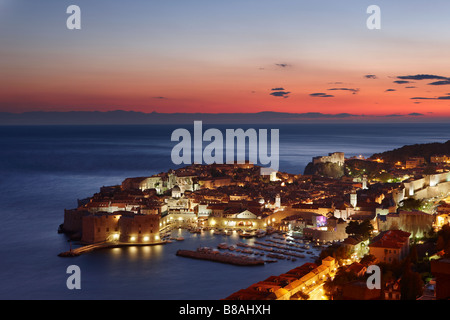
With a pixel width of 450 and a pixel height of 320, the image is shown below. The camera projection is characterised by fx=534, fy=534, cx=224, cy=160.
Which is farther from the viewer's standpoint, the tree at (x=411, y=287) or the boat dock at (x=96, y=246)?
the boat dock at (x=96, y=246)

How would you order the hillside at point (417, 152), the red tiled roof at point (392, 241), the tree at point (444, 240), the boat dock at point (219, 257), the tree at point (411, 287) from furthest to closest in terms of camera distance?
the hillside at point (417, 152) < the boat dock at point (219, 257) < the red tiled roof at point (392, 241) < the tree at point (444, 240) < the tree at point (411, 287)

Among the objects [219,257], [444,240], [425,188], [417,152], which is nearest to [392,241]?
[444,240]

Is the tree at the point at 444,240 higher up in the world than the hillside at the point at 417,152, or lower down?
lower down

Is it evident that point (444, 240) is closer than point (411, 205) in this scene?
Yes

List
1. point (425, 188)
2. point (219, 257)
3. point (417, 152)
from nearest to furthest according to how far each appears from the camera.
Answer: point (219, 257) → point (425, 188) → point (417, 152)

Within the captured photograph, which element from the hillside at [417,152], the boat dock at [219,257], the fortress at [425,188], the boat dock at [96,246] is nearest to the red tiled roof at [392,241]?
the boat dock at [219,257]

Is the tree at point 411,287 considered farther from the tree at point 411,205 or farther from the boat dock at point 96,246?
the boat dock at point 96,246

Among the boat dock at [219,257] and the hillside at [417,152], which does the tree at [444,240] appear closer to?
the boat dock at [219,257]

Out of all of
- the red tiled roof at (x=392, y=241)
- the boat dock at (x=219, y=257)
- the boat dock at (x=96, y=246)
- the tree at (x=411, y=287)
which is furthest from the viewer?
the boat dock at (x=96, y=246)

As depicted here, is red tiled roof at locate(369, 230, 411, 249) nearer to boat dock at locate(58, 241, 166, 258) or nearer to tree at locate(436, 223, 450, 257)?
tree at locate(436, 223, 450, 257)

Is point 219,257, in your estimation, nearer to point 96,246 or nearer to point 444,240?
point 96,246

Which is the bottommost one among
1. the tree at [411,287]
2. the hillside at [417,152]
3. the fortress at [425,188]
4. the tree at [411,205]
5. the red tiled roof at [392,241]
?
the tree at [411,287]
